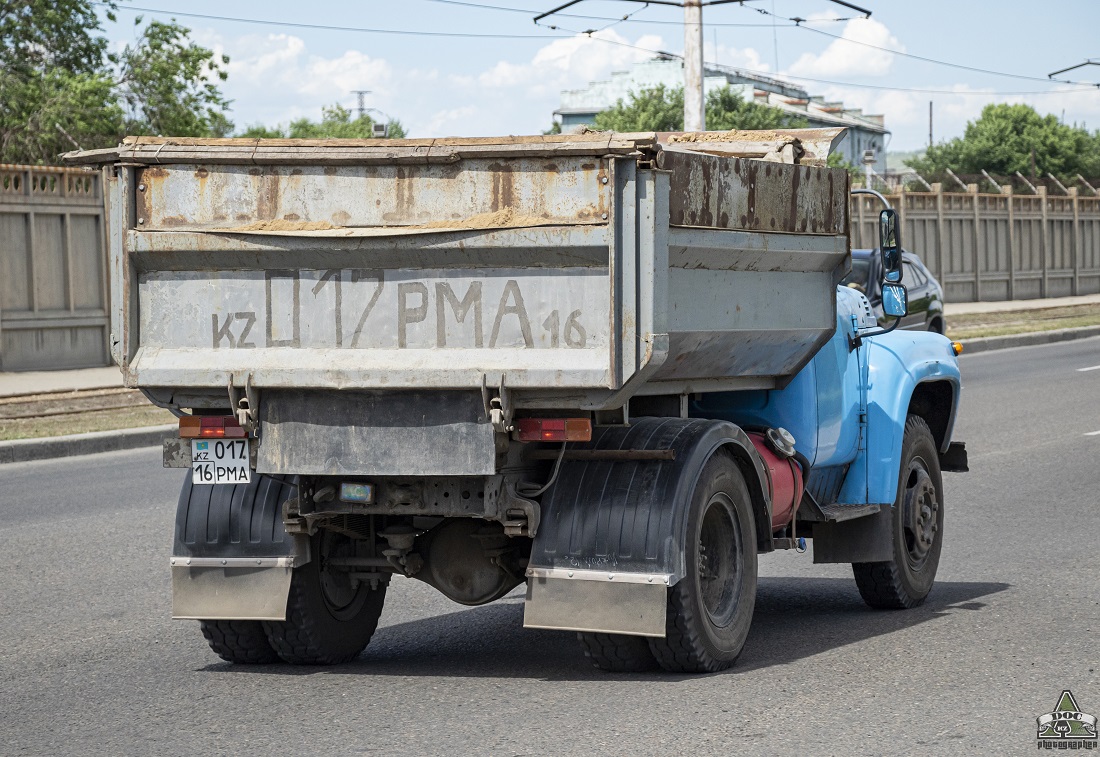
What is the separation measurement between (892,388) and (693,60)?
1821 centimetres

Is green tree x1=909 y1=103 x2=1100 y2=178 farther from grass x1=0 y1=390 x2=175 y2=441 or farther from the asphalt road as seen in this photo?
the asphalt road

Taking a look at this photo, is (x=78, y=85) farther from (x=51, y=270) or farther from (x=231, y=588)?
(x=231, y=588)

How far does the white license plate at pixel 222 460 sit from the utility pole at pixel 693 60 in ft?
63.3

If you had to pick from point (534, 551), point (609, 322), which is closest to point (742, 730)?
point (534, 551)

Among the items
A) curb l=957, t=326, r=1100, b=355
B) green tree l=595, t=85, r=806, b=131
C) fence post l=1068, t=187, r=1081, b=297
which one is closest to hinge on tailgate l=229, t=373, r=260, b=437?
curb l=957, t=326, r=1100, b=355

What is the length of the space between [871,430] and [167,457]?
127 inches

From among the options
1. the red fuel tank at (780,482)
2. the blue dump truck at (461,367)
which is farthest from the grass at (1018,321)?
the blue dump truck at (461,367)

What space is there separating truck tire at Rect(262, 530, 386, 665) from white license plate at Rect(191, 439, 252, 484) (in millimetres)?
487

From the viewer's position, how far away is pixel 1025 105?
95.9 meters

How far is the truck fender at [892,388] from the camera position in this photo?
732 centimetres

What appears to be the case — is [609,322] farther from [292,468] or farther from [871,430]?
[871,430]

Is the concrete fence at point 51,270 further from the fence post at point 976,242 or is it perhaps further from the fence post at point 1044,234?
the fence post at point 1044,234

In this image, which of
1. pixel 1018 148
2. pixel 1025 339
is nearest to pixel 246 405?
pixel 1025 339

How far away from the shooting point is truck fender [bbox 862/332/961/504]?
24.0 ft
